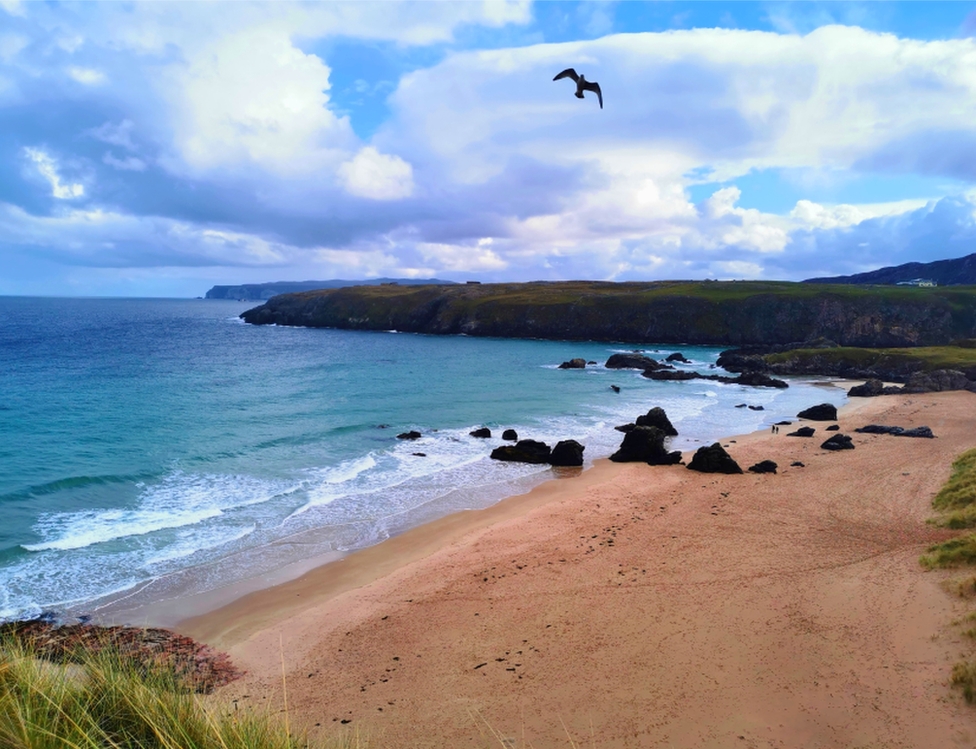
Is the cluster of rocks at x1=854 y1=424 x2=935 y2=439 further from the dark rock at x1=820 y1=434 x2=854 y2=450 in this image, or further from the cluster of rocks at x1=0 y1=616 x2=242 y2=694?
the cluster of rocks at x1=0 y1=616 x2=242 y2=694

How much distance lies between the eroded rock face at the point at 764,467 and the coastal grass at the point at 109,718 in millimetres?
23665

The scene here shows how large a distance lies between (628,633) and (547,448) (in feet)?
61.7

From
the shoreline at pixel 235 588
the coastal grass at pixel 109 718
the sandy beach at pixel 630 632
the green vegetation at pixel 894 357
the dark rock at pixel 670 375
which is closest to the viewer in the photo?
the coastal grass at pixel 109 718

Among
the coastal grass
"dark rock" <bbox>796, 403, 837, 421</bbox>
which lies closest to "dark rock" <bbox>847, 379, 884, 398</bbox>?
"dark rock" <bbox>796, 403, 837, 421</bbox>

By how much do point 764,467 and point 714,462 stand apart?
6.81 ft

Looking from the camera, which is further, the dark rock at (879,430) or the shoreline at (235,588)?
the dark rock at (879,430)

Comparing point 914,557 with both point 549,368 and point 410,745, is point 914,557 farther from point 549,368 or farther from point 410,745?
point 549,368

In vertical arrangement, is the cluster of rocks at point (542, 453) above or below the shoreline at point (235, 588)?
above

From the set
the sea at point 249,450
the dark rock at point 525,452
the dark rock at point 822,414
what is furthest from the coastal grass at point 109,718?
the dark rock at point 822,414

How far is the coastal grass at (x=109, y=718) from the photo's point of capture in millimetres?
5172

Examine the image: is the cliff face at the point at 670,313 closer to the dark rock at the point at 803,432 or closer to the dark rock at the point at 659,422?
the dark rock at the point at 803,432

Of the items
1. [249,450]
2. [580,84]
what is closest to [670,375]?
[249,450]

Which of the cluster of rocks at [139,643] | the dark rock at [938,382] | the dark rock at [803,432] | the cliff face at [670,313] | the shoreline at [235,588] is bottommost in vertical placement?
the shoreline at [235,588]

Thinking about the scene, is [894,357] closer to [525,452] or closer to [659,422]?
[659,422]
